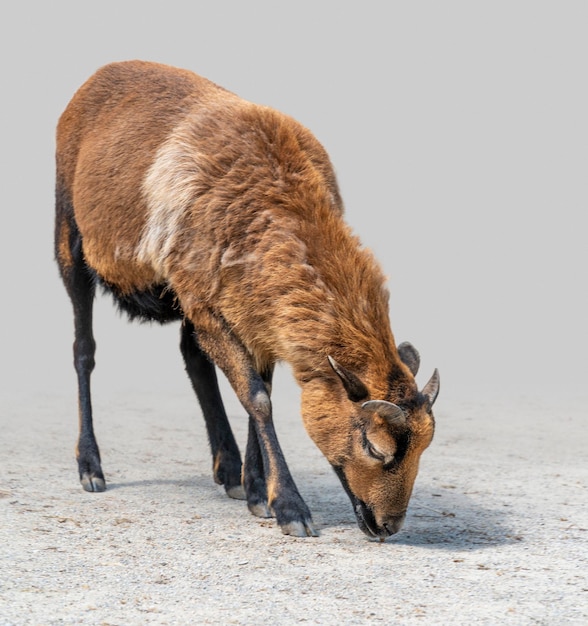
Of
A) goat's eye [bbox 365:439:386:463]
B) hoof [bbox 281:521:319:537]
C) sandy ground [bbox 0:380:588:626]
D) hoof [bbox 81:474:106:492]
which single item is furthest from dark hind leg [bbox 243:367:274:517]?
hoof [bbox 81:474:106:492]

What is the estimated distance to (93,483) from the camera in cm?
818

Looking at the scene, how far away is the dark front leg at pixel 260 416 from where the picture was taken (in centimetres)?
661

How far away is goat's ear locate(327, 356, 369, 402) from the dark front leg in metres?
0.88

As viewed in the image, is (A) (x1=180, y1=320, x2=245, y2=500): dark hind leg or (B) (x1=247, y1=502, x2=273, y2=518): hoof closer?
(B) (x1=247, y1=502, x2=273, y2=518): hoof

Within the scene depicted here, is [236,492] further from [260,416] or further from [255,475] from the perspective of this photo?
[260,416]

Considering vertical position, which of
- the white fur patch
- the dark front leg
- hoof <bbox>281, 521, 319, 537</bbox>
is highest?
the white fur patch

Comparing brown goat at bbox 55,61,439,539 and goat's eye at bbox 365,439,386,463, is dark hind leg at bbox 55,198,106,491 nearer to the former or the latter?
brown goat at bbox 55,61,439,539

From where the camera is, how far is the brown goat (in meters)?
6.30

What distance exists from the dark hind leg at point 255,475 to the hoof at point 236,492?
0.49 m

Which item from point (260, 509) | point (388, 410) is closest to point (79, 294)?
point (260, 509)

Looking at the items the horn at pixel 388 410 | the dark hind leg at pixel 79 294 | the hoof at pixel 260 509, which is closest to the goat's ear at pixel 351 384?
the horn at pixel 388 410

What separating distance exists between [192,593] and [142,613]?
1.35 ft

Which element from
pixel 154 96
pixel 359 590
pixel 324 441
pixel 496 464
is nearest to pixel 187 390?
pixel 496 464

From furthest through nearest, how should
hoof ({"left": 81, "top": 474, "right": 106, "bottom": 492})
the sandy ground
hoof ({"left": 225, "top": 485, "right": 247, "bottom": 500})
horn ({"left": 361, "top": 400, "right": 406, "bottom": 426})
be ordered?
hoof ({"left": 81, "top": 474, "right": 106, "bottom": 492}) → hoof ({"left": 225, "top": 485, "right": 247, "bottom": 500}) → horn ({"left": 361, "top": 400, "right": 406, "bottom": 426}) → the sandy ground
